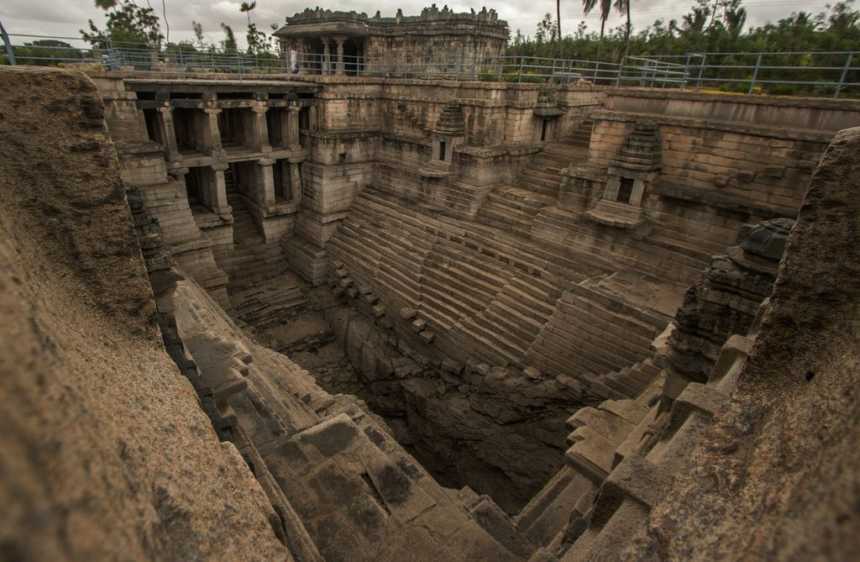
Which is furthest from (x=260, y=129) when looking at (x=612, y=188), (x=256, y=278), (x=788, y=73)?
(x=788, y=73)

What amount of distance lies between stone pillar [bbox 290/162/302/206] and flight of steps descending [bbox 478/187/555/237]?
7.32 metres

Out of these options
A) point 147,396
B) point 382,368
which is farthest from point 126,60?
point 147,396

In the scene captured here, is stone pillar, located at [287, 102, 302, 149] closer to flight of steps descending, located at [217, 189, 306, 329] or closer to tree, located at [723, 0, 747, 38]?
flight of steps descending, located at [217, 189, 306, 329]

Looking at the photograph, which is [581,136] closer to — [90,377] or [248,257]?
[248,257]

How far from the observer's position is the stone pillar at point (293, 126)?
16.6 metres

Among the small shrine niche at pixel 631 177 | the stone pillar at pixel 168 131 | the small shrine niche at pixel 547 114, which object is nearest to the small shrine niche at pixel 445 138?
the small shrine niche at pixel 547 114

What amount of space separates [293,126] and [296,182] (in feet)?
6.60

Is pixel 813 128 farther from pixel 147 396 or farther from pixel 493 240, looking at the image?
pixel 147 396

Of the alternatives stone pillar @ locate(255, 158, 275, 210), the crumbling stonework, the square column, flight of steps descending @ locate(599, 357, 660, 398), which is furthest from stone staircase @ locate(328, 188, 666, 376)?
the crumbling stonework

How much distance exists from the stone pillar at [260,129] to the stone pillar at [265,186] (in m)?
0.48

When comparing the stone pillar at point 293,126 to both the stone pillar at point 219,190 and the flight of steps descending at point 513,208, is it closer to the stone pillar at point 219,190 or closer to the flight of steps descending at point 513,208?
the stone pillar at point 219,190

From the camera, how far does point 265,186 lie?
56.4ft

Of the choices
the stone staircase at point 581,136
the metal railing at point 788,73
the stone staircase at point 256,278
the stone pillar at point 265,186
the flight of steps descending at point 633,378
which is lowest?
the stone staircase at point 256,278

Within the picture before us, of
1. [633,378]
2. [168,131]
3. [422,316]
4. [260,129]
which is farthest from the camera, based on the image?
[260,129]
